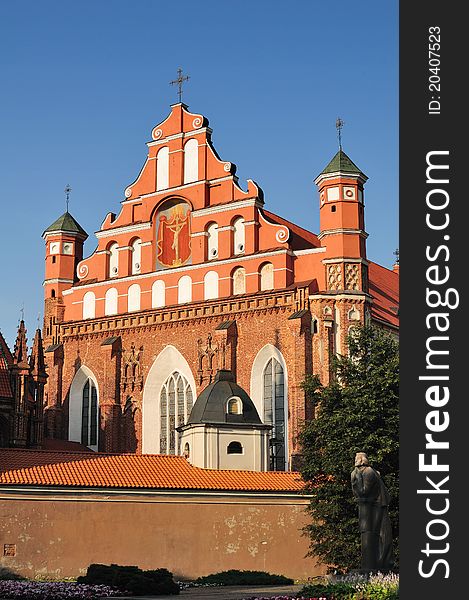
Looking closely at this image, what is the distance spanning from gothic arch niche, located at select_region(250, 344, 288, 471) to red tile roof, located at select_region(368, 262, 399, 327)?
185 inches

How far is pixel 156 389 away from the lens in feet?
150

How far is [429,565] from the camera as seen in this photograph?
11.1 m

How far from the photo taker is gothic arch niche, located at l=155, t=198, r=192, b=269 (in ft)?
152

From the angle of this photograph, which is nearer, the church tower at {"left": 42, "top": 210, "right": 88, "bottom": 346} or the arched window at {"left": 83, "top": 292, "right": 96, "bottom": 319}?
the arched window at {"left": 83, "top": 292, "right": 96, "bottom": 319}

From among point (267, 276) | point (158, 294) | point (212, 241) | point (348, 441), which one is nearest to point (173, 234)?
point (212, 241)

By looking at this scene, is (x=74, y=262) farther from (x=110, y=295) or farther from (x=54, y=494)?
(x=54, y=494)

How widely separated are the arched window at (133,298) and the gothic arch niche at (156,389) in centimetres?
285

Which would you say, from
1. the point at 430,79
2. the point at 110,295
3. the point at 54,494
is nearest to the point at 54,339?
the point at 110,295

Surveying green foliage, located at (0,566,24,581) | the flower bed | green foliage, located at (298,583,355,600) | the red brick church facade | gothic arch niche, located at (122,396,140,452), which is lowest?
green foliage, located at (0,566,24,581)

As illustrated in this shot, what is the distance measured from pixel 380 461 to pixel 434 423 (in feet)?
68.6

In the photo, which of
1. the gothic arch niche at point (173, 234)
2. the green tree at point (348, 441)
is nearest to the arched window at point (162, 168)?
the gothic arch niche at point (173, 234)

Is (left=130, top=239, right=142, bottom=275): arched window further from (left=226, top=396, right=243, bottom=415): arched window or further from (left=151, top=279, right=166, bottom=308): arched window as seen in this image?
(left=226, top=396, right=243, bottom=415): arched window

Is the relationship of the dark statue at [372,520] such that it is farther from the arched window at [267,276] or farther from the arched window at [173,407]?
the arched window at [173,407]

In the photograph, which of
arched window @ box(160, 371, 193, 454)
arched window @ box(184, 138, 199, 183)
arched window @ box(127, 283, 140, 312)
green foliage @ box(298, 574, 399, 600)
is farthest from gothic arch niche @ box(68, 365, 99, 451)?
green foliage @ box(298, 574, 399, 600)
